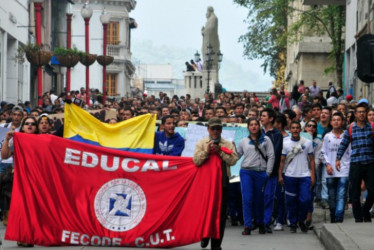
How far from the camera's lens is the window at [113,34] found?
84688 millimetres

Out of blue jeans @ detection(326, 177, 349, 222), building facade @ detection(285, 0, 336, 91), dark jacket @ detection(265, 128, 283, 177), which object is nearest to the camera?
blue jeans @ detection(326, 177, 349, 222)

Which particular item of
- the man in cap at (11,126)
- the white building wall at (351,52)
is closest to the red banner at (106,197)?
the man in cap at (11,126)

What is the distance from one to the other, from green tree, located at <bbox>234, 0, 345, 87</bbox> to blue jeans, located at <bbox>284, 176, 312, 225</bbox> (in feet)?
96.5

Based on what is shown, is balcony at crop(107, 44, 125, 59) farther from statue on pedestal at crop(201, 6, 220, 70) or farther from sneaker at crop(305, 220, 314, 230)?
sneaker at crop(305, 220, 314, 230)

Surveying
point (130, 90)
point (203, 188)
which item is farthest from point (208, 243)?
point (130, 90)

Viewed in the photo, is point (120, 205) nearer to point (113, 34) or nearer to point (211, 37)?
point (211, 37)

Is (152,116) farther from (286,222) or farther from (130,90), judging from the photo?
(130,90)

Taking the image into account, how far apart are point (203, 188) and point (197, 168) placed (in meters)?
0.27

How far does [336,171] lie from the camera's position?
54.9ft

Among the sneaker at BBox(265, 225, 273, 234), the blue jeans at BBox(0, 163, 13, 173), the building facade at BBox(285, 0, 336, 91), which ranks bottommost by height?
the sneaker at BBox(265, 225, 273, 234)

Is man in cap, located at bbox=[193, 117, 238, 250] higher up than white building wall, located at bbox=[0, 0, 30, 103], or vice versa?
white building wall, located at bbox=[0, 0, 30, 103]

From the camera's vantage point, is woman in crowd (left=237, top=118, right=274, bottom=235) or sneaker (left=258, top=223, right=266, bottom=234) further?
sneaker (left=258, top=223, right=266, bottom=234)

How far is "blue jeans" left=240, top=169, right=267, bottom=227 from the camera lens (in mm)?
16344

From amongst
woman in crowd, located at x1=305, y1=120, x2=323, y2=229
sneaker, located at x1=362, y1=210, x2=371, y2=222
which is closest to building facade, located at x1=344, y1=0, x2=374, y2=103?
woman in crowd, located at x1=305, y1=120, x2=323, y2=229
